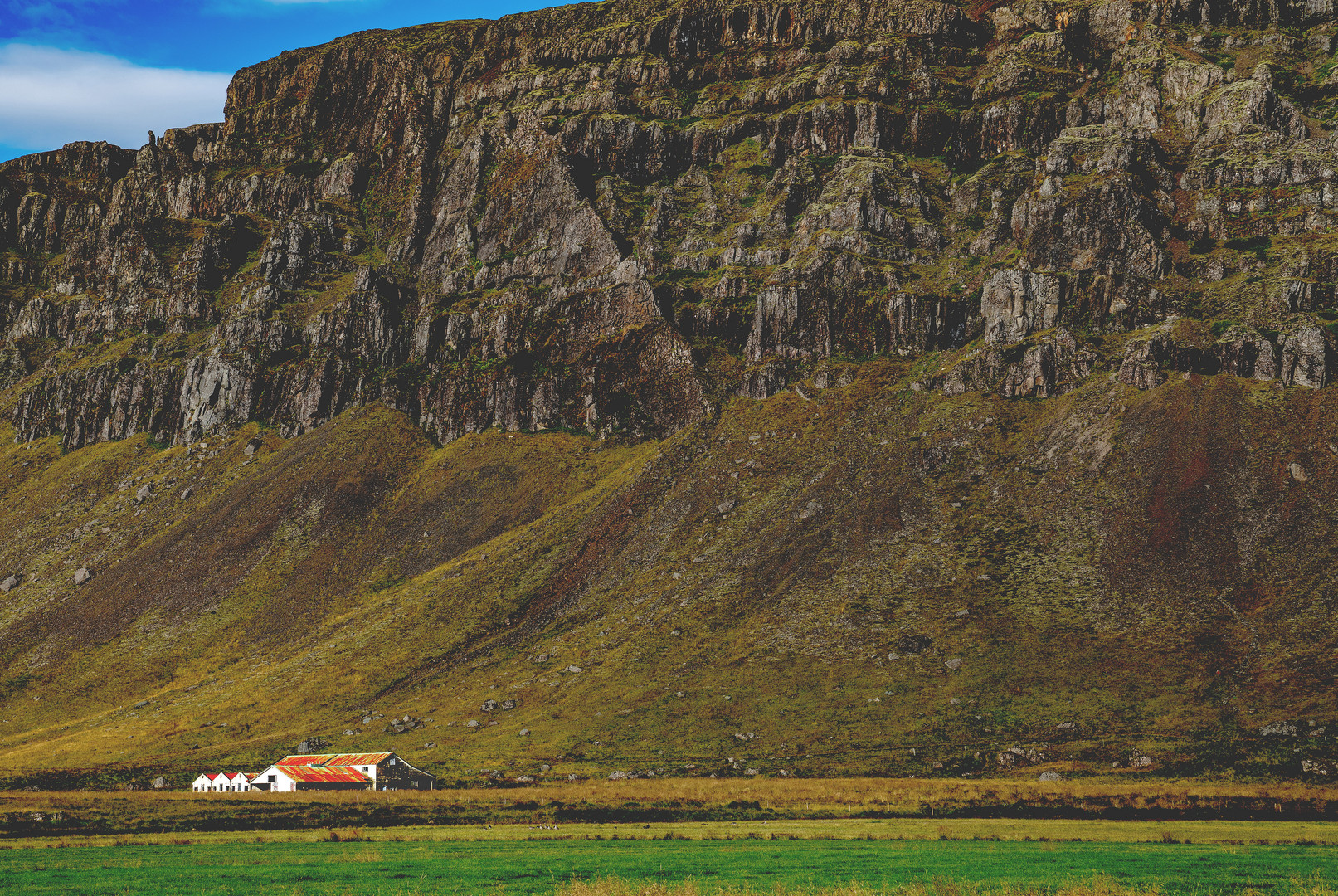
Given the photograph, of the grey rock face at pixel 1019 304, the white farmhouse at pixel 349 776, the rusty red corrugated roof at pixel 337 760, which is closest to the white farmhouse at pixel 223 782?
the white farmhouse at pixel 349 776

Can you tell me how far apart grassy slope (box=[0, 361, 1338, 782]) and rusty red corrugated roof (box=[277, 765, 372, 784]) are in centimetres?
1450

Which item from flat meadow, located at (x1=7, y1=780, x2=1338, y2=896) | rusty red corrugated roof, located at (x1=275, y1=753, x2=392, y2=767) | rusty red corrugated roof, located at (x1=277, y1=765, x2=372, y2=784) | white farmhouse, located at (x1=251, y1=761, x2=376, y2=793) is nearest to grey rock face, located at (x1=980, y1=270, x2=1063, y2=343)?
flat meadow, located at (x1=7, y1=780, x2=1338, y2=896)

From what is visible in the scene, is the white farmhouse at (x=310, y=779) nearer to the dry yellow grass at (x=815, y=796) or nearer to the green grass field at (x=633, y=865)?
the dry yellow grass at (x=815, y=796)

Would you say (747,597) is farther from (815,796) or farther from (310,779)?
(310,779)

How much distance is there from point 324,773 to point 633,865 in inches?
2607

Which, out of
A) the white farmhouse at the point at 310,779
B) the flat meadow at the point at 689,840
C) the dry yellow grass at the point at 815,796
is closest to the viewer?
the flat meadow at the point at 689,840

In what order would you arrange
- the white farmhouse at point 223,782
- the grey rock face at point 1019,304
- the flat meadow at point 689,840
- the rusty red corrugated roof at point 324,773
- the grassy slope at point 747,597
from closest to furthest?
the flat meadow at point 689,840
the rusty red corrugated roof at point 324,773
the white farmhouse at point 223,782
the grassy slope at point 747,597
the grey rock face at point 1019,304

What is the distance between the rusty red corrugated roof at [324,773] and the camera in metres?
97.6

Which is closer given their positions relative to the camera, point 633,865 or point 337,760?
point 633,865

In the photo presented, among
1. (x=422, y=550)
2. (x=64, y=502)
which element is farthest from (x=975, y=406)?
(x=64, y=502)

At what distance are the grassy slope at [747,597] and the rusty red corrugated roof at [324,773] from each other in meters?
14.5

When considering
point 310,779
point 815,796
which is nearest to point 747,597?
point 815,796

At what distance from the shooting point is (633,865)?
4331cm

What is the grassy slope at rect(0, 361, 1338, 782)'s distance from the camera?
106 metres
